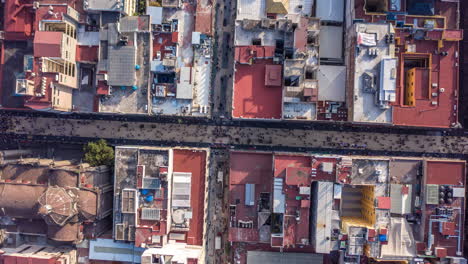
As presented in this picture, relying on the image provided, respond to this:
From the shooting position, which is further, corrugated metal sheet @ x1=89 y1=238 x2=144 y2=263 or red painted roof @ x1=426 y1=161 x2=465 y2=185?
corrugated metal sheet @ x1=89 y1=238 x2=144 y2=263

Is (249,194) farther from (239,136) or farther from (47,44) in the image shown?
(47,44)

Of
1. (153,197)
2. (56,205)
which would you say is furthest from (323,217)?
(56,205)

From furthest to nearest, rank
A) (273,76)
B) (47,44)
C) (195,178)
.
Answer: (195,178)
(273,76)
(47,44)

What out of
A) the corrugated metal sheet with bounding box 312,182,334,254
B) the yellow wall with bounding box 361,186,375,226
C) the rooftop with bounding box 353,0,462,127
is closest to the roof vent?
the corrugated metal sheet with bounding box 312,182,334,254

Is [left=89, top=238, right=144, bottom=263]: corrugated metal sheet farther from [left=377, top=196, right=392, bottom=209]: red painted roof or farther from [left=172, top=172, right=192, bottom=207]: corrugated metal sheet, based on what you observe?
[left=377, top=196, right=392, bottom=209]: red painted roof

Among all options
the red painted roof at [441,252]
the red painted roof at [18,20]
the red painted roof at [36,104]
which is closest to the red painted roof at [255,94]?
the red painted roof at [36,104]

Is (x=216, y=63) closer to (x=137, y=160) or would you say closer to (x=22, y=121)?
(x=137, y=160)
